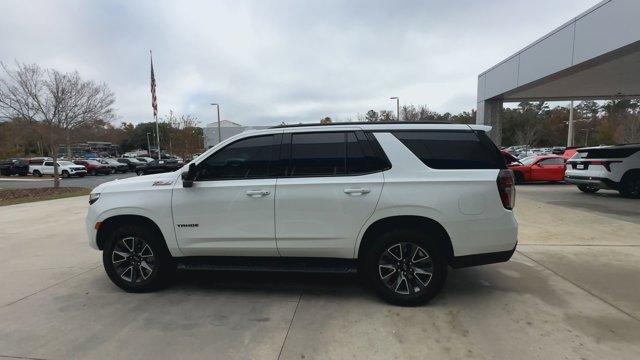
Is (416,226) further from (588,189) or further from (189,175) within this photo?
(588,189)

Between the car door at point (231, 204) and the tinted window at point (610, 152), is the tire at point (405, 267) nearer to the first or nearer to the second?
the car door at point (231, 204)

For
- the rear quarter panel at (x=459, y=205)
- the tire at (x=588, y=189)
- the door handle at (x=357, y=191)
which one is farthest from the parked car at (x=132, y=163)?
the rear quarter panel at (x=459, y=205)

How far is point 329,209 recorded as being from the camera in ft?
13.6

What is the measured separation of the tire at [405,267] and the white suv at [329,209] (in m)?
0.01

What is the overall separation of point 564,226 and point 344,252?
6061 mm

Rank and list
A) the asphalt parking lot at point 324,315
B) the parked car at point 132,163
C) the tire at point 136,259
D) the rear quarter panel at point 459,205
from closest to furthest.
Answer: the asphalt parking lot at point 324,315 < the rear quarter panel at point 459,205 < the tire at point 136,259 < the parked car at point 132,163

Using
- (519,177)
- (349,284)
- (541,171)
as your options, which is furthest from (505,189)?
(541,171)

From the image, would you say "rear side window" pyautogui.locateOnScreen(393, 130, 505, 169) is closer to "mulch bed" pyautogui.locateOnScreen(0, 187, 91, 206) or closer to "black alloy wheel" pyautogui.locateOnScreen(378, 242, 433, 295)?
"black alloy wheel" pyautogui.locateOnScreen(378, 242, 433, 295)

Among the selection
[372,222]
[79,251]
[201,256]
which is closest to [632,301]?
[372,222]

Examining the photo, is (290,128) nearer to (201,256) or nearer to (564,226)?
(201,256)

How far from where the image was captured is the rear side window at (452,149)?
162 inches

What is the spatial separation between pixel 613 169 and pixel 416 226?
36.9 ft

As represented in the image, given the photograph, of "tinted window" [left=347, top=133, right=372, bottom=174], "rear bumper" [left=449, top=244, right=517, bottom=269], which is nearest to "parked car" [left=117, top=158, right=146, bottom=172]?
"tinted window" [left=347, top=133, right=372, bottom=174]

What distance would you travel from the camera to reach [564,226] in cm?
802
